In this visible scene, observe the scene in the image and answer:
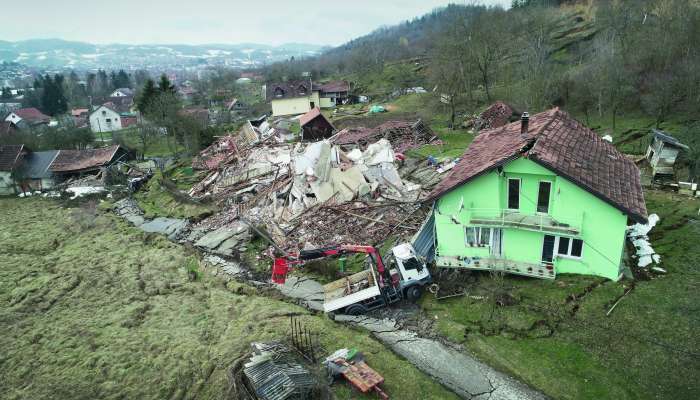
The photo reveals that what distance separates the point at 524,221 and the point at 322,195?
14.3m

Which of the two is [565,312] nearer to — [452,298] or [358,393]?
[452,298]

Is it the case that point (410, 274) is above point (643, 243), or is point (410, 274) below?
below

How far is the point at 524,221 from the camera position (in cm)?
1772

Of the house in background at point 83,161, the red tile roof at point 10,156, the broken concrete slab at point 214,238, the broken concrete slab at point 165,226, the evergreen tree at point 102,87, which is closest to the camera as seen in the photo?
the broken concrete slab at point 214,238

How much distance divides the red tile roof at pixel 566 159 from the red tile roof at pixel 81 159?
43052mm

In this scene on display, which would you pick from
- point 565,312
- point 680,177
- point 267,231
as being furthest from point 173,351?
point 680,177

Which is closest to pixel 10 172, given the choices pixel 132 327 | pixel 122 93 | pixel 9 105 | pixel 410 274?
pixel 132 327

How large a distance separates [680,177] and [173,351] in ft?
102

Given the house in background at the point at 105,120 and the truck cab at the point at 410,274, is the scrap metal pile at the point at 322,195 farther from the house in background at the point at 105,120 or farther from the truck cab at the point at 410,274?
the house in background at the point at 105,120

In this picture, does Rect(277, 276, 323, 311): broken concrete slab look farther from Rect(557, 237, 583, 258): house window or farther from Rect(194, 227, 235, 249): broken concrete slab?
Rect(557, 237, 583, 258): house window

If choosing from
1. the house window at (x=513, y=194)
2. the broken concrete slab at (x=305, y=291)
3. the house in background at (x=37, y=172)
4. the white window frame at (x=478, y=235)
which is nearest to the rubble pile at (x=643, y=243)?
the house window at (x=513, y=194)

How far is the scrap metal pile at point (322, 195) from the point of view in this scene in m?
25.7

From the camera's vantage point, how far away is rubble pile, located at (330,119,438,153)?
1581 inches

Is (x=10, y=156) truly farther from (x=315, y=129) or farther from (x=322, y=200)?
(x=322, y=200)
